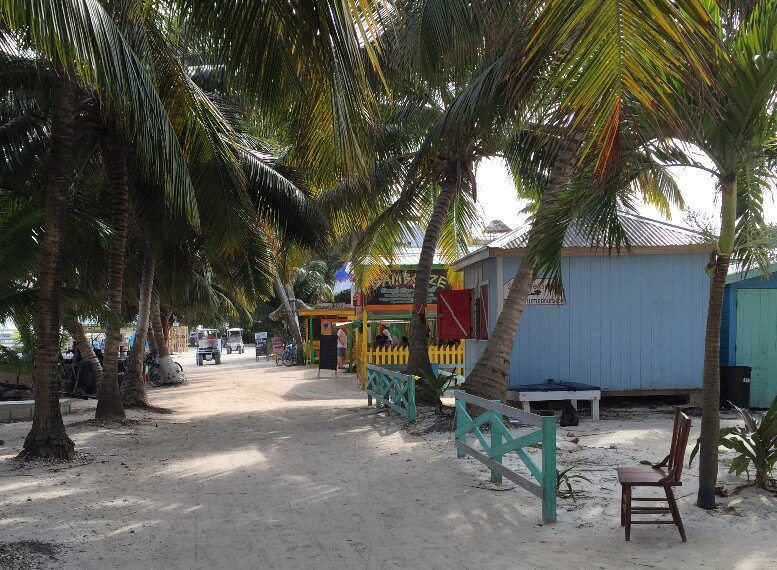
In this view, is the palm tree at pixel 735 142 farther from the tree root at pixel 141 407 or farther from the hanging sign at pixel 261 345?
the hanging sign at pixel 261 345

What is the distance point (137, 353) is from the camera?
58.0 feet

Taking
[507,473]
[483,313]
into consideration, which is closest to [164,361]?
[483,313]

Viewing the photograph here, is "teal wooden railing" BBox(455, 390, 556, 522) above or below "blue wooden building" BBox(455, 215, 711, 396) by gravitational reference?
below

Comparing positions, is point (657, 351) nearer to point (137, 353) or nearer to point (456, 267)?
point (456, 267)

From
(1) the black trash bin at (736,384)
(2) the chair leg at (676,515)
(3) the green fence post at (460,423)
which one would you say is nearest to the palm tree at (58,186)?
(3) the green fence post at (460,423)

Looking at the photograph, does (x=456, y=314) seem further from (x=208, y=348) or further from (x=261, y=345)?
(x=261, y=345)

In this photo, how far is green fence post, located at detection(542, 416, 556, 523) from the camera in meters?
6.51

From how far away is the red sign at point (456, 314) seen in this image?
1590 cm

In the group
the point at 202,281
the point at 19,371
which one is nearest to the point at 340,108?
the point at 19,371

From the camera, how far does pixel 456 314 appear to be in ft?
52.3

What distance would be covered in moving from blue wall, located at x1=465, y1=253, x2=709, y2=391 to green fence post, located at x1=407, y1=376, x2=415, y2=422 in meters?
2.16

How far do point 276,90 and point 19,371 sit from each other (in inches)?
248

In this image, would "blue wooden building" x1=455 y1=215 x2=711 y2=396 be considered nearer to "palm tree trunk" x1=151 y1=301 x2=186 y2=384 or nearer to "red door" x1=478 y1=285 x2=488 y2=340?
"red door" x1=478 y1=285 x2=488 y2=340

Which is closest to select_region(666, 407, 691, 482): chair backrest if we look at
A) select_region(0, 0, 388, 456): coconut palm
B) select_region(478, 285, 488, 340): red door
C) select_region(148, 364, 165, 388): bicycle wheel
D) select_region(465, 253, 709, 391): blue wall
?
select_region(0, 0, 388, 456): coconut palm
